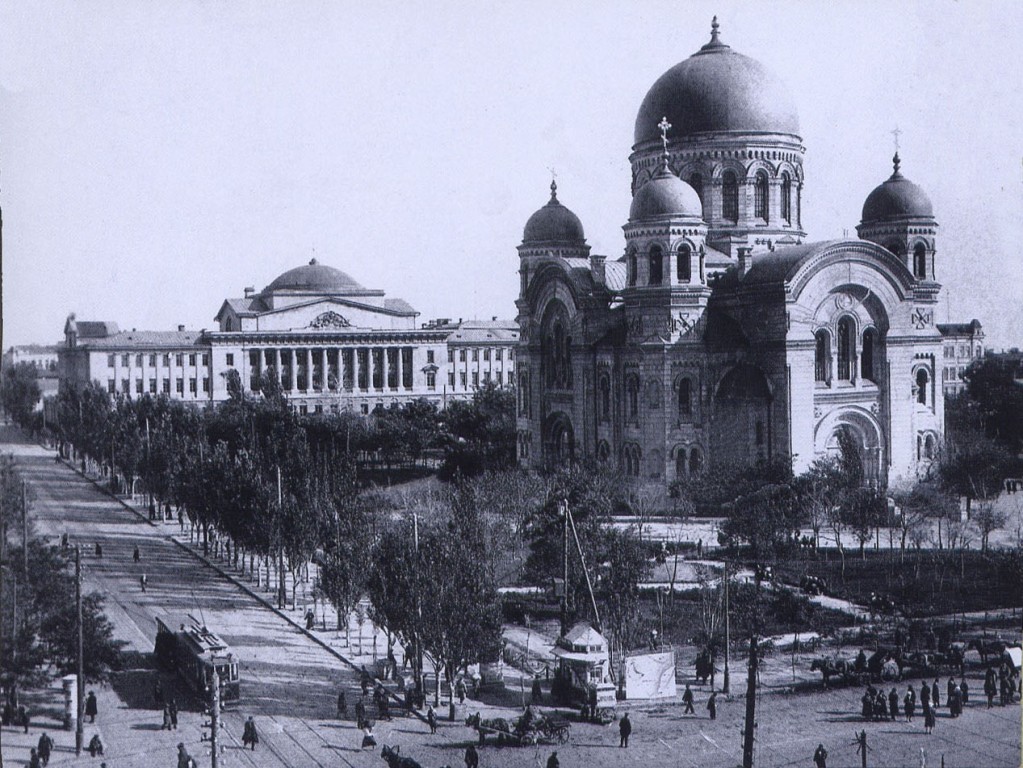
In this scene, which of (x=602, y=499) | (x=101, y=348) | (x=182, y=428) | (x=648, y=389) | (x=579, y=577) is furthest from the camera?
(x=101, y=348)

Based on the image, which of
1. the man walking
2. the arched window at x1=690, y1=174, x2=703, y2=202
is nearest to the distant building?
the arched window at x1=690, y1=174, x2=703, y2=202

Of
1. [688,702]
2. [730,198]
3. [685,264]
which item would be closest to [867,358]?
[685,264]

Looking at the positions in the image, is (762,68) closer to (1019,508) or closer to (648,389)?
(648,389)

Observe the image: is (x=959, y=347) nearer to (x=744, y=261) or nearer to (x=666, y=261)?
(x=744, y=261)

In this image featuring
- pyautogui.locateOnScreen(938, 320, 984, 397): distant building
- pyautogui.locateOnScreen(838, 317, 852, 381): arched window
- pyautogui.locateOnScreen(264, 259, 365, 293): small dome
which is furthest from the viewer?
pyautogui.locateOnScreen(264, 259, 365, 293): small dome

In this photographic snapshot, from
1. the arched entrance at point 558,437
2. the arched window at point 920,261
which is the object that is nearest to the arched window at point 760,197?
the arched window at point 920,261

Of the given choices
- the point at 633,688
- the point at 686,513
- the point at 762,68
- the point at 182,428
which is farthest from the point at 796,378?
the point at 182,428

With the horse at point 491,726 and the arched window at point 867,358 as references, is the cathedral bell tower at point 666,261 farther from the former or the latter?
the horse at point 491,726

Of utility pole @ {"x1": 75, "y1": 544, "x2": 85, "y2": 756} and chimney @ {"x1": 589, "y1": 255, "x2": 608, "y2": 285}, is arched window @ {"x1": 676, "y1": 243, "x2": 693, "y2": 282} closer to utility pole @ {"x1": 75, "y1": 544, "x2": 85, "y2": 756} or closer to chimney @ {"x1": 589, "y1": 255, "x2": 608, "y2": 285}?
chimney @ {"x1": 589, "y1": 255, "x2": 608, "y2": 285}
